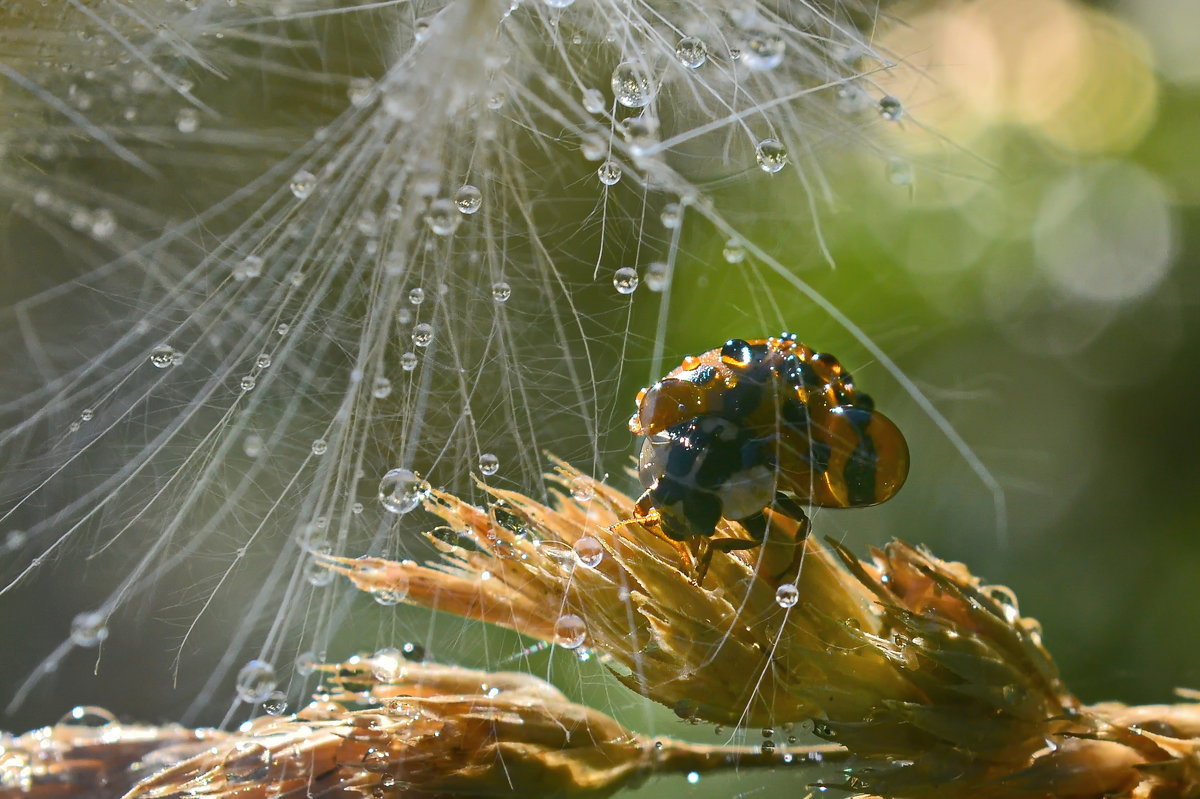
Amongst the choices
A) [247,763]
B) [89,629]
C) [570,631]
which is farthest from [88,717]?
[570,631]

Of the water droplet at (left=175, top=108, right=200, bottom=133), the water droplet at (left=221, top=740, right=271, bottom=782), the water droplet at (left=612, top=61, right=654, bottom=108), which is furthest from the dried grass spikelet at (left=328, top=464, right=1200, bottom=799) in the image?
the water droplet at (left=175, top=108, right=200, bottom=133)

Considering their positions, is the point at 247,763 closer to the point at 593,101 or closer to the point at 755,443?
the point at 755,443

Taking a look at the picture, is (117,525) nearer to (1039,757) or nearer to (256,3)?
(256,3)

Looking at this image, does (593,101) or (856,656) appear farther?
(593,101)

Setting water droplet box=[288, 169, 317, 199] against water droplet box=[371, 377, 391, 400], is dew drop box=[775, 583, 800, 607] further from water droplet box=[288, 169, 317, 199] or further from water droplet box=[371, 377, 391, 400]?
water droplet box=[288, 169, 317, 199]

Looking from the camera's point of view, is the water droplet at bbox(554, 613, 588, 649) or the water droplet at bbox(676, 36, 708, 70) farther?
the water droplet at bbox(676, 36, 708, 70)
